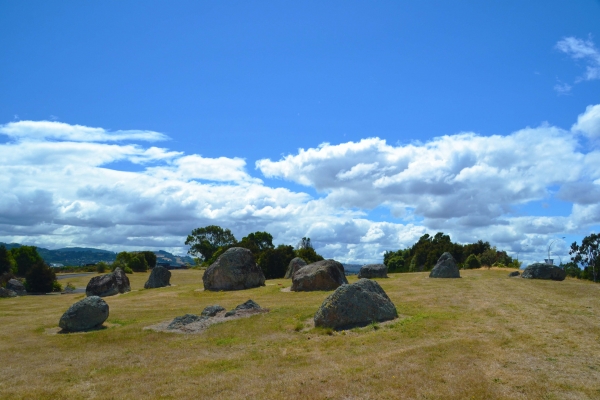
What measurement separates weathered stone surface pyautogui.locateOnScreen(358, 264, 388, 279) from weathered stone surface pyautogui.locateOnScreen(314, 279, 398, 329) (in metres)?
25.4

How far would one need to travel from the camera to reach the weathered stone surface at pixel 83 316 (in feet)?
67.6

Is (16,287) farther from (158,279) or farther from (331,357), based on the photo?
(331,357)

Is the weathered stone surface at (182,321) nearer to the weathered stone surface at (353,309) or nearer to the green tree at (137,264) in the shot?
the weathered stone surface at (353,309)

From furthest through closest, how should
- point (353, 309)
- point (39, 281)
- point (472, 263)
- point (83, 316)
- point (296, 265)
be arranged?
point (472, 263), point (39, 281), point (296, 265), point (83, 316), point (353, 309)

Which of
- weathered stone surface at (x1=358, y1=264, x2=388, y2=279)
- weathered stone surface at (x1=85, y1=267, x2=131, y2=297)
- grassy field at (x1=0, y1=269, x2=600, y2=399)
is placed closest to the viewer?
grassy field at (x1=0, y1=269, x2=600, y2=399)

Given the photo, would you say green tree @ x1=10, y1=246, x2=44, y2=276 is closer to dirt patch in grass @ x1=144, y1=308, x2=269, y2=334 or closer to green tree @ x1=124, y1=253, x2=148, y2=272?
green tree @ x1=124, y1=253, x2=148, y2=272

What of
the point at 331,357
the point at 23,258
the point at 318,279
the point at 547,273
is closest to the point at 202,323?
the point at 331,357

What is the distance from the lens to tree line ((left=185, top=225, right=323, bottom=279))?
57156mm

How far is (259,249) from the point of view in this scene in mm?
72750

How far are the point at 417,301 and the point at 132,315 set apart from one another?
1555cm

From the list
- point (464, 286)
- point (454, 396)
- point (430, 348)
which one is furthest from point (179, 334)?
point (464, 286)

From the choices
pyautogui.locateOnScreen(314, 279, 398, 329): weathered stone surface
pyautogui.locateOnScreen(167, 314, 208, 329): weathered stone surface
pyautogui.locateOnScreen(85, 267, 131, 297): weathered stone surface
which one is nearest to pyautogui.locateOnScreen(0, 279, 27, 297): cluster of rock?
pyautogui.locateOnScreen(85, 267, 131, 297): weathered stone surface

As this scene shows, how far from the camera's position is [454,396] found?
9.43 metres

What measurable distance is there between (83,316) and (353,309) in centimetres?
1262
